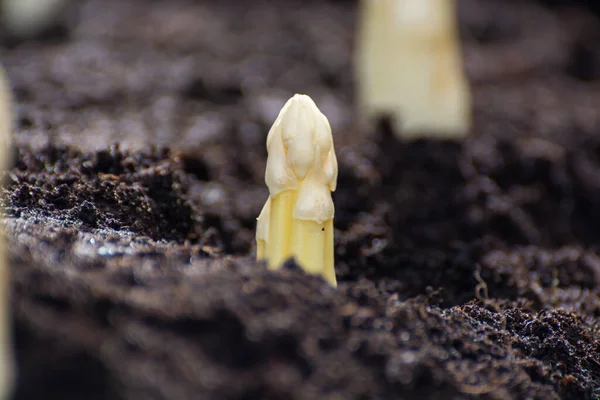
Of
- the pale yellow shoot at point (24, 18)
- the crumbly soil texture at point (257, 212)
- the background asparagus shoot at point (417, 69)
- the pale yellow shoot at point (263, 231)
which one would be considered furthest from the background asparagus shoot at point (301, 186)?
the pale yellow shoot at point (24, 18)

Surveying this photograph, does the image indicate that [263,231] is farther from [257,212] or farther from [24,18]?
[24,18]

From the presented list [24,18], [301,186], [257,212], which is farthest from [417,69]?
[24,18]

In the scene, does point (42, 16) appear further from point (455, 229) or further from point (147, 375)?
point (147, 375)

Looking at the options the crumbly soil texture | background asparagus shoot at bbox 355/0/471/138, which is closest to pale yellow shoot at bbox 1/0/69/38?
the crumbly soil texture

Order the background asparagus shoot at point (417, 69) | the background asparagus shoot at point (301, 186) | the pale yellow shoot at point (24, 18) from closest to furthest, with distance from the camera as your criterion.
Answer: the background asparagus shoot at point (301, 186) < the background asparagus shoot at point (417, 69) < the pale yellow shoot at point (24, 18)

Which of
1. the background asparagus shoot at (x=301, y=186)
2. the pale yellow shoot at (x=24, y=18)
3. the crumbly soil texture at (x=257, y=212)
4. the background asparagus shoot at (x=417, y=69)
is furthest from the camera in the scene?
the pale yellow shoot at (x=24, y=18)

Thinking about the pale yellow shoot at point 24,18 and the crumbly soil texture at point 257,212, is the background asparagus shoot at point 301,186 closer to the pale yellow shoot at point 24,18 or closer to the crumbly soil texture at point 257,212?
the crumbly soil texture at point 257,212

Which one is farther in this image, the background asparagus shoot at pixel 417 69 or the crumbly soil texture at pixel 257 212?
the background asparagus shoot at pixel 417 69
